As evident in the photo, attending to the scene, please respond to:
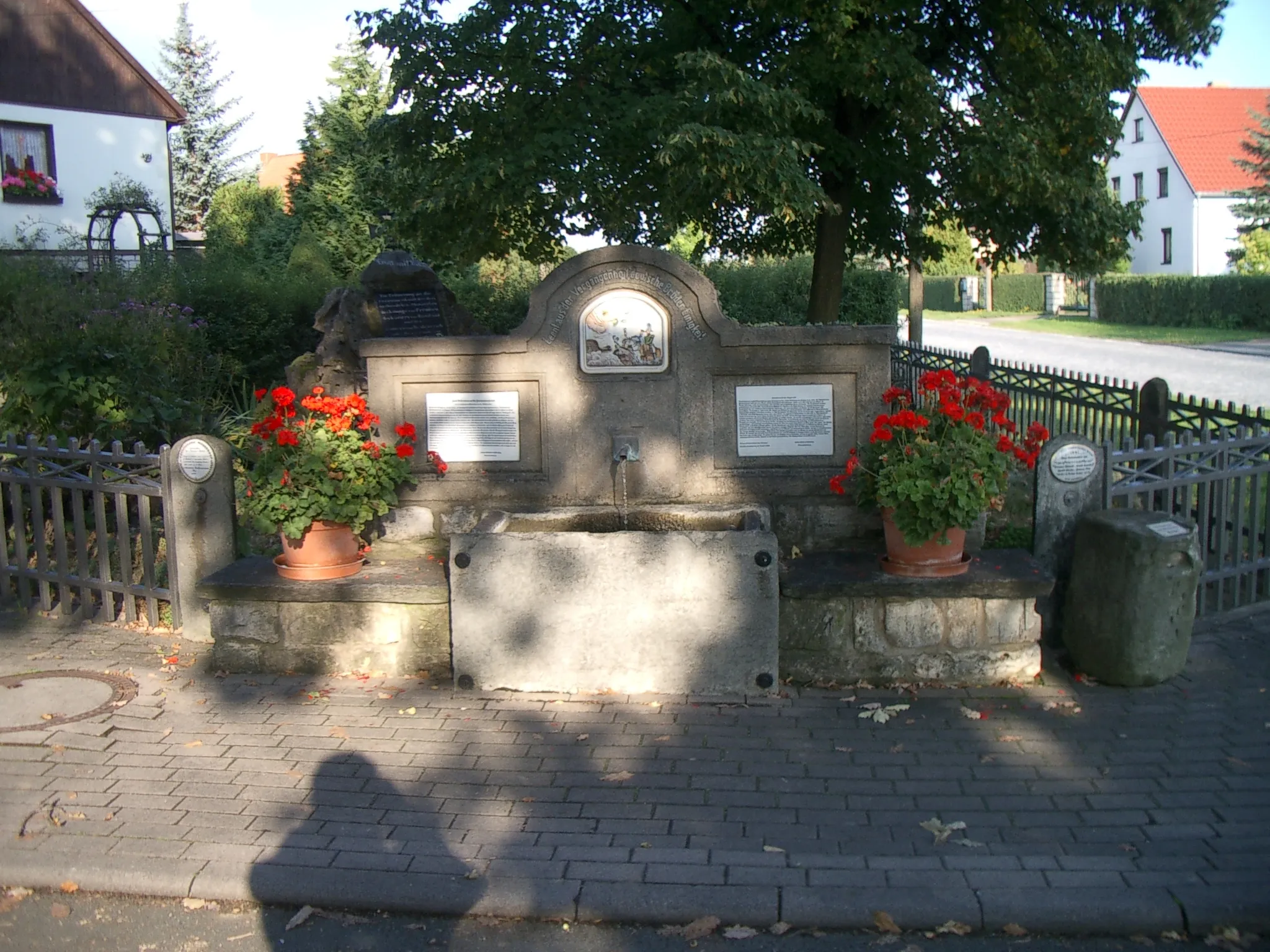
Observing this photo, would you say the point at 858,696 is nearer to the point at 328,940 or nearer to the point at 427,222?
the point at 328,940

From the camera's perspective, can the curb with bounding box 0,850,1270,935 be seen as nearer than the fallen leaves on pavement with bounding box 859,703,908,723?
Yes

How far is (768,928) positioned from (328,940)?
56.0 inches

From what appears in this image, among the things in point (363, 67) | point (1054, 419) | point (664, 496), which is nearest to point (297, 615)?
point (664, 496)

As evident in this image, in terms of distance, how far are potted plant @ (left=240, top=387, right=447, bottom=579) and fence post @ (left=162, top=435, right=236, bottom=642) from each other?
28 centimetres

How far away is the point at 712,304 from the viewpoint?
268 inches

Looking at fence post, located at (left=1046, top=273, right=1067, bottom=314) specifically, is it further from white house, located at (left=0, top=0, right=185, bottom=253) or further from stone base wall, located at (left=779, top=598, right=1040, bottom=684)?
stone base wall, located at (left=779, top=598, right=1040, bottom=684)

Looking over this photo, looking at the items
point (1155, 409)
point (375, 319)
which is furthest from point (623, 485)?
point (375, 319)

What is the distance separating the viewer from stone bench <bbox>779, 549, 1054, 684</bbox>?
19.2ft

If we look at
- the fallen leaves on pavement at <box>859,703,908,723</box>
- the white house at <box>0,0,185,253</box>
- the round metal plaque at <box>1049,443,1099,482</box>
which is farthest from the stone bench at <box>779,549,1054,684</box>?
the white house at <box>0,0,185,253</box>

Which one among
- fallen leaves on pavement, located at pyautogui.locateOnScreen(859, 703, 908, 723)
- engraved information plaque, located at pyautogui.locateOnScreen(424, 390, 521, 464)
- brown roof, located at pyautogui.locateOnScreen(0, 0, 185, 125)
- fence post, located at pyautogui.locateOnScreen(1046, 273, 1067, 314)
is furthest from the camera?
fence post, located at pyautogui.locateOnScreen(1046, 273, 1067, 314)

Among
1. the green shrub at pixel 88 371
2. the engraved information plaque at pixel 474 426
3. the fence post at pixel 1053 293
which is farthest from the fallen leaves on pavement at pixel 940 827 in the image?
the fence post at pixel 1053 293

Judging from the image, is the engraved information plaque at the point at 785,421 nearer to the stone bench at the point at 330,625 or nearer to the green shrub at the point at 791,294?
the stone bench at the point at 330,625

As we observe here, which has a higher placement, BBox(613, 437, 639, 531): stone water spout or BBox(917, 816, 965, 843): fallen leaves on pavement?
BBox(613, 437, 639, 531): stone water spout

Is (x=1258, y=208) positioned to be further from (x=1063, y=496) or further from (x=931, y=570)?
(x=931, y=570)
